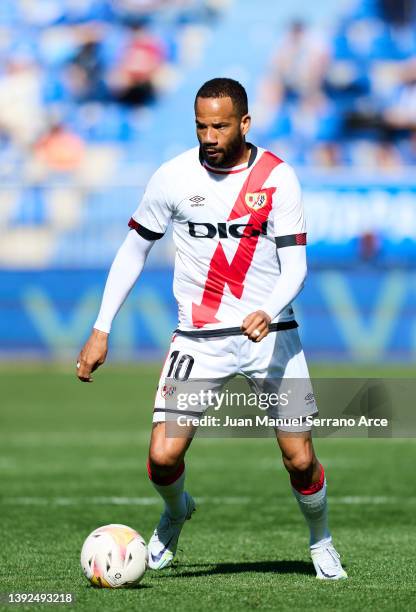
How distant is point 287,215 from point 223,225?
1.05ft

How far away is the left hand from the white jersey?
1.70ft

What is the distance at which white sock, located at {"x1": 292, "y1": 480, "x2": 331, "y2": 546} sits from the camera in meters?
5.84

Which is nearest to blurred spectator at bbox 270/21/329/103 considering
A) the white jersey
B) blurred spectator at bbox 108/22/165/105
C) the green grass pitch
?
blurred spectator at bbox 108/22/165/105

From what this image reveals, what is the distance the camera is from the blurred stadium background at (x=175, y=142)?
67.5ft

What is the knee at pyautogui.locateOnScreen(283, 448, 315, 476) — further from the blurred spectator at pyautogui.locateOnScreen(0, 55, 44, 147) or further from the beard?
the blurred spectator at pyautogui.locateOnScreen(0, 55, 44, 147)

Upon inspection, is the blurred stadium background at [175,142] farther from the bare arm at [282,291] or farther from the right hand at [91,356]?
the bare arm at [282,291]

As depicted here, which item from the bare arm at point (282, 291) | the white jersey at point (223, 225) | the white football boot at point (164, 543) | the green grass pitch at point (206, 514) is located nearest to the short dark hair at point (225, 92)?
the white jersey at point (223, 225)

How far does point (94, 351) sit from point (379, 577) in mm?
1765

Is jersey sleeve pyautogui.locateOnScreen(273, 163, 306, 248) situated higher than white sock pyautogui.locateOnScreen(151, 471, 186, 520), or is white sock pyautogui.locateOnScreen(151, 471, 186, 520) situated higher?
jersey sleeve pyautogui.locateOnScreen(273, 163, 306, 248)

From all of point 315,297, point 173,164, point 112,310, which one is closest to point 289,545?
point 112,310

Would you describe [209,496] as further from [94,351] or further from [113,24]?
[113,24]

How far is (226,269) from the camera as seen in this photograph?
578cm

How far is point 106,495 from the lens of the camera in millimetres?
9102

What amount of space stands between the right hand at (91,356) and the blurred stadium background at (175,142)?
14677 millimetres
